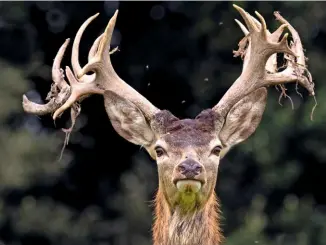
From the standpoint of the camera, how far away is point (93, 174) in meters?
24.1

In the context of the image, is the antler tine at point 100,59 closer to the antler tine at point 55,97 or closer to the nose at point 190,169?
the antler tine at point 55,97

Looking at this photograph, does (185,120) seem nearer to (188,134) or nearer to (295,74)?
(188,134)

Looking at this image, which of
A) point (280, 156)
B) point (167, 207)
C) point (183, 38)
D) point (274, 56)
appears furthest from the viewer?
point (183, 38)

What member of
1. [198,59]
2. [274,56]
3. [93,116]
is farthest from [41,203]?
[274,56]

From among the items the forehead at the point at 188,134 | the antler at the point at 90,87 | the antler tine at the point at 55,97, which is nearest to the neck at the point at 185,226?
the forehead at the point at 188,134

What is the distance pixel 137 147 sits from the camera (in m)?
23.3

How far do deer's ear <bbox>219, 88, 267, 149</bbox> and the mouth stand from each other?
0.71 meters

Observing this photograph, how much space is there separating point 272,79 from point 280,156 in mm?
10540

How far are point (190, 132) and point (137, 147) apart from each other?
39.2ft

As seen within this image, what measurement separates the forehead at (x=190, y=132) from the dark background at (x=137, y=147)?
8833mm

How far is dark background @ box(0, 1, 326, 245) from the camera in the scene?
2169 centimetres

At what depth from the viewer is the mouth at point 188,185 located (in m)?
11.0

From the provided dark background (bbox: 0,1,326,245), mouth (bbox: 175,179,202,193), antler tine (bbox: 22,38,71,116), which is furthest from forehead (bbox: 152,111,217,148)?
dark background (bbox: 0,1,326,245)

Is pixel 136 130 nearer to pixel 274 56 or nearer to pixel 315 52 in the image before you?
pixel 274 56
